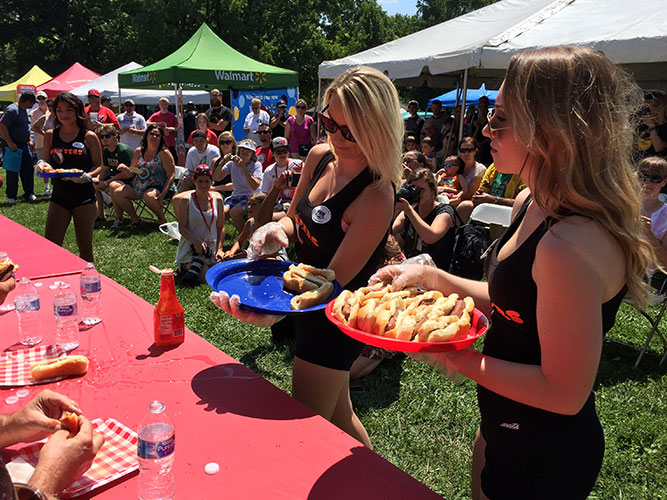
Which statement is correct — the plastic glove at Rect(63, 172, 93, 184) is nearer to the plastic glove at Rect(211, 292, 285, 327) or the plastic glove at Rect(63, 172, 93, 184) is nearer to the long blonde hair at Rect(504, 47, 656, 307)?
the plastic glove at Rect(211, 292, 285, 327)

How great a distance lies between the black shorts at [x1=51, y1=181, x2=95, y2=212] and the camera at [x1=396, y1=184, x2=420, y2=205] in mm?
3427

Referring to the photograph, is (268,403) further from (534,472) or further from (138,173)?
(138,173)

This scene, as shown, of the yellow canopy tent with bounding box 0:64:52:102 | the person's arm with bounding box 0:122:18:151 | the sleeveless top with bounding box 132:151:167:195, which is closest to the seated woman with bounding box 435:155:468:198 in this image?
the sleeveless top with bounding box 132:151:167:195

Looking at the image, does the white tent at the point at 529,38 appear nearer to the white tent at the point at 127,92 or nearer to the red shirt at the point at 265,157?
the red shirt at the point at 265,157

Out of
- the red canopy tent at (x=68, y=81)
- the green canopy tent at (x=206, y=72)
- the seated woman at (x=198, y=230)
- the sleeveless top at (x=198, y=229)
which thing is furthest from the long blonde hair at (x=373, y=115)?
the red canopy tent at (x=68, y=81)

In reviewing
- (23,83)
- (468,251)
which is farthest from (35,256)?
(23,83)

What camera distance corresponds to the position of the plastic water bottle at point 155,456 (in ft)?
4.59

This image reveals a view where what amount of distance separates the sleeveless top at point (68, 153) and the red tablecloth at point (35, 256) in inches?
38.8

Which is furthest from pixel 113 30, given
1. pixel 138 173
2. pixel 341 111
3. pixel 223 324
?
pixel 341 111

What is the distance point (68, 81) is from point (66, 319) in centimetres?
2365

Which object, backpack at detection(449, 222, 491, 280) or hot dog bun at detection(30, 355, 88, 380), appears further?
backpack at detection(449, 222, 491, 280)

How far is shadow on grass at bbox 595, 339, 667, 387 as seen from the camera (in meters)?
4.29

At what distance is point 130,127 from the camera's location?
13.0m

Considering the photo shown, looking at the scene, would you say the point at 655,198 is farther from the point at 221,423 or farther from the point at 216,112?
the point at 216,112
